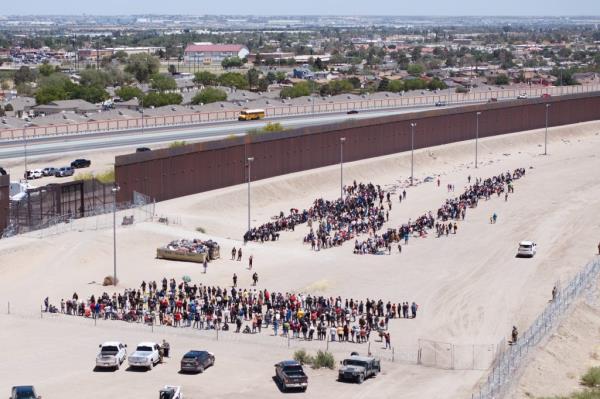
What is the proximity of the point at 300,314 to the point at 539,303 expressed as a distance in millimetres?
9496

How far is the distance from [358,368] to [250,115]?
75.8 meters

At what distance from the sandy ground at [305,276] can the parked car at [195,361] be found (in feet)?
0.90

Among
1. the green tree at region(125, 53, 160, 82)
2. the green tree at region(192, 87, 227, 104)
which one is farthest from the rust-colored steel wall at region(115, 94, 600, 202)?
the green tree at region(125, 53, 160, 82)

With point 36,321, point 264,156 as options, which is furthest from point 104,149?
point 36,321

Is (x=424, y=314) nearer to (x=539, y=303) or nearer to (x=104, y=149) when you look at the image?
→ (x=539, y=303)

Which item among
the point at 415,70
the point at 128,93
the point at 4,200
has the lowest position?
the point at 415,70

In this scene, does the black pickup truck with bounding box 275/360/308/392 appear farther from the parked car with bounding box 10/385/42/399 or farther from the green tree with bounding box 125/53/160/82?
the green tree with bounding box 125/53/160/82

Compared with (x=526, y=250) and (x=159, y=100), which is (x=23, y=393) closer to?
(x=526, y=250)

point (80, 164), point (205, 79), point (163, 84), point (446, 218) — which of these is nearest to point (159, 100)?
point (163, 84)

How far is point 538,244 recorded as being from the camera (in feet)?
180

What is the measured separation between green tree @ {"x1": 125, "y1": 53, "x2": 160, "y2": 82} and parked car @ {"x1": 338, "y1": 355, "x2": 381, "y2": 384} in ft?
445

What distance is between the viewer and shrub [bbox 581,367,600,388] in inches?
1269

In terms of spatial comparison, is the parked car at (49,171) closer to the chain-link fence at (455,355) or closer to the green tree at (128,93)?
the chain-link fence at (455,355)

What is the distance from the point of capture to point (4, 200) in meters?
48.7
